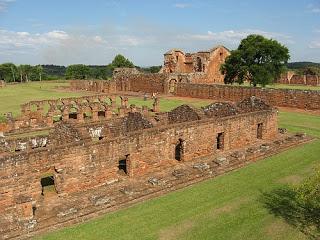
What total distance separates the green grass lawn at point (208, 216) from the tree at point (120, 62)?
3122 inches

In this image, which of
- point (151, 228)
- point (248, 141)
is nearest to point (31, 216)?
point (151, 228)

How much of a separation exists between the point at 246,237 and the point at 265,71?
104 ft

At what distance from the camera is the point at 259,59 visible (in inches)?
1553

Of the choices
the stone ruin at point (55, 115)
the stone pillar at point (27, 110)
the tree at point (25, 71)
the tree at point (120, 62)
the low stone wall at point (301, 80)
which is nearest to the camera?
the stone ruin at point (55, 115)

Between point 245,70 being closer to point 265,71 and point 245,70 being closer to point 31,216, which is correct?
point 265,71

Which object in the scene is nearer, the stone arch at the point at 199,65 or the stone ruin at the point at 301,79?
the stone arch at the point at 199,65

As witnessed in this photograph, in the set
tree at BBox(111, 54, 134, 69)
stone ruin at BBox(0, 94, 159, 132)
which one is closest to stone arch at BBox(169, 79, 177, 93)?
stone ruin at BBox(0, 94, 159, 132)

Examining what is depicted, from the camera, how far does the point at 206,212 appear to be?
33.5ft

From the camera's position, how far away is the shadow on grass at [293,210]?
30.5 feet

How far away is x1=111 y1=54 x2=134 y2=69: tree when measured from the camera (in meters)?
90.4

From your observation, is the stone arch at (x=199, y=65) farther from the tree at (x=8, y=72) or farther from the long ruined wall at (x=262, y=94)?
the tree at (x=8, y=72)

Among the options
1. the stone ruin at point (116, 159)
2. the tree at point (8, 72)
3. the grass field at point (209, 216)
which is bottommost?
the grass field at point (209, 216)

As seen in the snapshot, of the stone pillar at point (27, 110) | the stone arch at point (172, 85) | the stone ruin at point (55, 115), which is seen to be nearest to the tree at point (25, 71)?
the stone arch at point (172, 85)

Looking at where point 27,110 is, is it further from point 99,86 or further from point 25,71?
point 25,71
